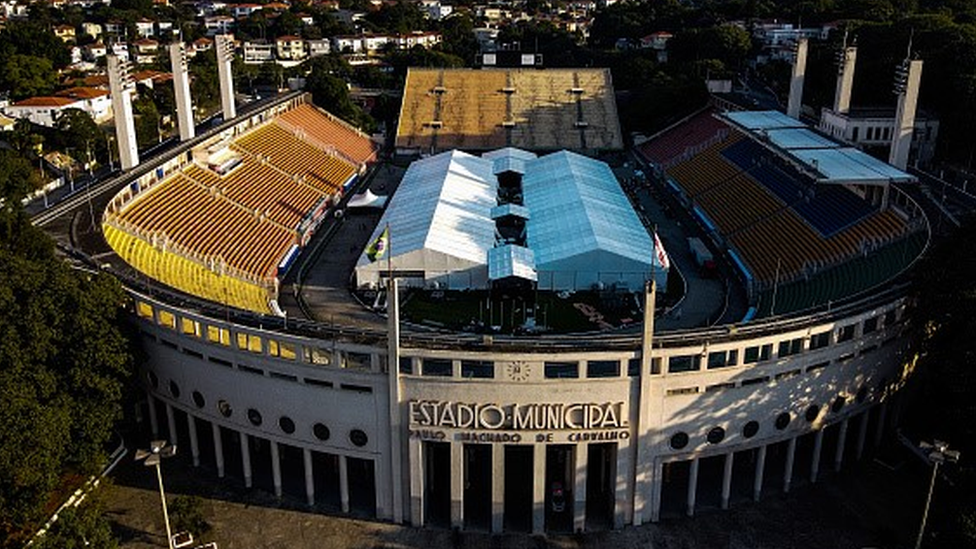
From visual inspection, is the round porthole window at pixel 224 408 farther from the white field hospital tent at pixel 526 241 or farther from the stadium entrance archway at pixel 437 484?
the white field hospital tent at pixel 526 241

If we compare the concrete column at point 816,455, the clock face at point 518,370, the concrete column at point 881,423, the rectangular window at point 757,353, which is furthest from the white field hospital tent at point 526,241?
the clock face at point 518,370

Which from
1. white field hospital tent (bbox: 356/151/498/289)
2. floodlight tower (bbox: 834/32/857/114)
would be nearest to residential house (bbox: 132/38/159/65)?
white field hospital tent (bbox: 356/151/498/289)

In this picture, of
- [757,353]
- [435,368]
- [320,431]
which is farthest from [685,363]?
[320,431]

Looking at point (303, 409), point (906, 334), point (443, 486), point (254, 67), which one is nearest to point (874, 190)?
point (906, 334)

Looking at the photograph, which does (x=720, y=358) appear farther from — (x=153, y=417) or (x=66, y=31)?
(x=66, y=31)

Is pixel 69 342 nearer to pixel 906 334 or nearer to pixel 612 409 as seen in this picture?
pixel 612 409

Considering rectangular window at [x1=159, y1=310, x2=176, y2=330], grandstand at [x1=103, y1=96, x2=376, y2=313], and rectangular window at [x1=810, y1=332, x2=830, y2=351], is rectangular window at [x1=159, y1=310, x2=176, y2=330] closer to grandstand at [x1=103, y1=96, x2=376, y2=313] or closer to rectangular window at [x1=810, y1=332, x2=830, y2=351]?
grandstand at [x1=103, y1=96, x2=376, y2=313]
